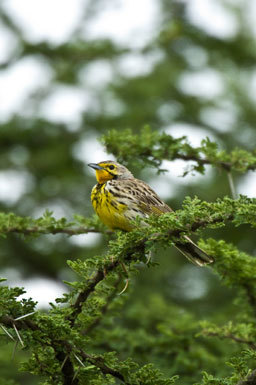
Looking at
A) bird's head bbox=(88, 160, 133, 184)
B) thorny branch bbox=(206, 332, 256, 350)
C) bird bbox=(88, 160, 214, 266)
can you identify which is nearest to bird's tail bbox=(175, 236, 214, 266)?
bird bbox=(88, 160, 214, 266)

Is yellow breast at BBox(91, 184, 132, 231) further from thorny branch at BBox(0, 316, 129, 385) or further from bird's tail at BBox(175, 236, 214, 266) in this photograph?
thorny branch at BBox(0, 316, 129, 385)

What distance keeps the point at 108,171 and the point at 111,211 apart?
1.10 meters

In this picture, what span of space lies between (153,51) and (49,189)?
3.04 meters

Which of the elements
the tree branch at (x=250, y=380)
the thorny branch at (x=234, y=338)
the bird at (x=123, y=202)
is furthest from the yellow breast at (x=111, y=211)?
the tree branch at (x=250, y=380)

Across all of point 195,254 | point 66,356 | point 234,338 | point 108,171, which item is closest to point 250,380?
point 66,356

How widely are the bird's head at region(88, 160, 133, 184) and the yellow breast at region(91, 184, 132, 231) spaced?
63 centimetres

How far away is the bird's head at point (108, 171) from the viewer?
7168mm

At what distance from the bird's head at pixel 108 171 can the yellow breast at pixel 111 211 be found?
627 mm

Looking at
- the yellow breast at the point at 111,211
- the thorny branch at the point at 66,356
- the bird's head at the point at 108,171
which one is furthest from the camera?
the bird's head at the point at 108,171

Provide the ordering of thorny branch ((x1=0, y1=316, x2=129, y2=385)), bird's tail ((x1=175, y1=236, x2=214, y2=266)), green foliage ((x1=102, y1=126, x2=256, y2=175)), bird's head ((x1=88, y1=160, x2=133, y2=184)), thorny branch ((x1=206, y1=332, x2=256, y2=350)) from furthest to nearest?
bird's head ((x1=88, y1=160, x2=133, y2=184)) → green foliage ((x1=102, y1=126, x2=256, y2=175)) → bird's tail ((x1=175, y1=236, x2=214, y2=266)) → thorny branch ((x1=206, y1=332, x2=256, y2=350)) → thorny branch ((x1=0, y1=316, x2=129, y2=385))

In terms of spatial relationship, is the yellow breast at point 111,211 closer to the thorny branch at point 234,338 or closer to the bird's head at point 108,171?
the bird's head at point 108,171

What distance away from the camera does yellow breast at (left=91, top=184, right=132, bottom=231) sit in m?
6.07

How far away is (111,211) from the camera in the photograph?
6.20 meters

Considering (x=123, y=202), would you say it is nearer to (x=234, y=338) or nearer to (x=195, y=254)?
(x=195, y=254)
